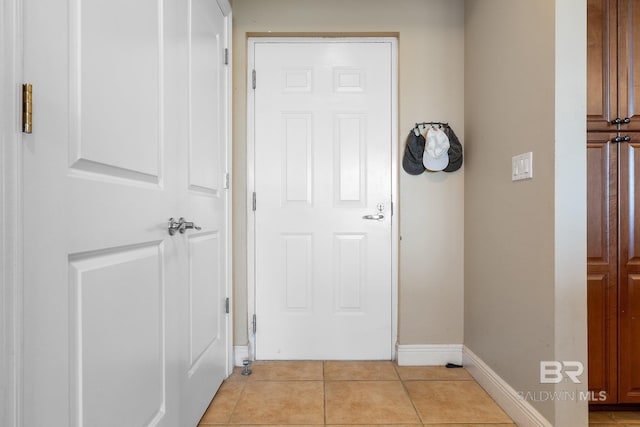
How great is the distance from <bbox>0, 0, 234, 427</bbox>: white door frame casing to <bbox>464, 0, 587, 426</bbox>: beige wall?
1.66 meters

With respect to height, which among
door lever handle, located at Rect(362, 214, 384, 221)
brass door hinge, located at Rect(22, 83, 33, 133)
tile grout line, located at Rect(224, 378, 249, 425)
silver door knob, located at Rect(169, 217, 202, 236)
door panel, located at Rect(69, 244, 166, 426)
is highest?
brass door hinge, located at Rect(22, 83, 33, 133)

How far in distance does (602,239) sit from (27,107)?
2.12 metres

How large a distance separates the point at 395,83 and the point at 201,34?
47.7 inches

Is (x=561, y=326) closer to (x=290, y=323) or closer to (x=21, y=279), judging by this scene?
(x=290, y=323)

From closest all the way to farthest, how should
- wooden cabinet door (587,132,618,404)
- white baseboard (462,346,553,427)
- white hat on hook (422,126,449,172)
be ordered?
white baseboard (462,346,553,427) < wooden cabinet door (587,132,618,404) < white hat on hook (422,126,449,172)

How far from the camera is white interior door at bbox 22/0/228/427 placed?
727mm

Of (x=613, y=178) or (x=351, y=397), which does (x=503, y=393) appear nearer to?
(x=351, y=397)

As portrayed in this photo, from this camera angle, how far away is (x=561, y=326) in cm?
140

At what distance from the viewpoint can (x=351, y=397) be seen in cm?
185

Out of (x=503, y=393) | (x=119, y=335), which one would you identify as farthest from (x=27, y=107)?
(x=503, y=393)

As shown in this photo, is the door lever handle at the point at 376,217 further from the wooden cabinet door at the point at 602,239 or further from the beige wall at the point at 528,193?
the wooden cabinet door at the point at 602,239

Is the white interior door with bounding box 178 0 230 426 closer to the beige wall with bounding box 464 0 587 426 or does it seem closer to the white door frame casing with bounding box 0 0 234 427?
the white door frame casing with bounding box 0 0 234 427

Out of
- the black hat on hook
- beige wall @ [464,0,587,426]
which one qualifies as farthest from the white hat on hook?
beige wall @ [464,0,587,426]

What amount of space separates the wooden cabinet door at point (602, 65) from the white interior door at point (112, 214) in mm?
1810
